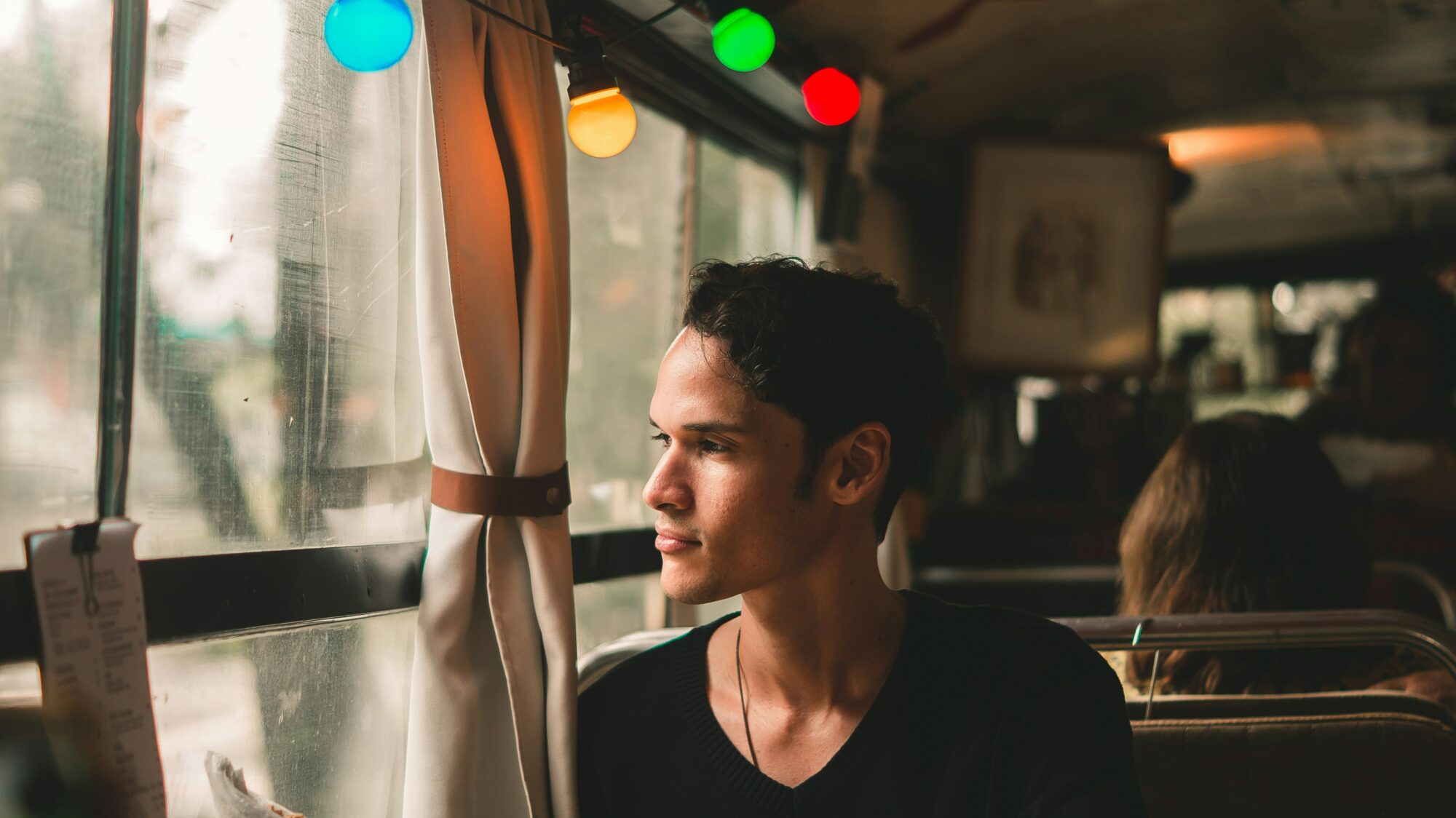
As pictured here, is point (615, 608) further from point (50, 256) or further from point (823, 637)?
point (50, 256)

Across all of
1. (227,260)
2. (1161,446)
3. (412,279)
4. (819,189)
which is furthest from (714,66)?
(1161,446)

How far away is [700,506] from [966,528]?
315cm

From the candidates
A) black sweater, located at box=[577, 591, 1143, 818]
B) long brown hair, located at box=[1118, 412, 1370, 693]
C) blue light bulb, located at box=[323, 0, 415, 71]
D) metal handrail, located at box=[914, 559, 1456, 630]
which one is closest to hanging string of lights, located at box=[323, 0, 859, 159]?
blue light bulb, located at box=[323, 0, 415, 71]

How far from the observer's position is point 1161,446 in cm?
526

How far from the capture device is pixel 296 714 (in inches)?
69.1

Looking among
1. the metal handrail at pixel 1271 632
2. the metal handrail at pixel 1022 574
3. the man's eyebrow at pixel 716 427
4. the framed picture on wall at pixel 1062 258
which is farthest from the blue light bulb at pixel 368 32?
the framed picture on wall at pixel 1062 258

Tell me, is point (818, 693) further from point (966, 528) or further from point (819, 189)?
point (966, 528)

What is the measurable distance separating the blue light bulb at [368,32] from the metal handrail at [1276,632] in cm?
136

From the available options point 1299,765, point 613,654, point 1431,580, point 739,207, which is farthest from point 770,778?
point 739,207

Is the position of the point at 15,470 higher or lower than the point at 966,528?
higher

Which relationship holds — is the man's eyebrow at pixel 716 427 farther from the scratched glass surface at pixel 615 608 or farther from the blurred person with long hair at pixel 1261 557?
the scratched glass surface at pixel 615 608

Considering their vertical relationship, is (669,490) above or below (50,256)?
below

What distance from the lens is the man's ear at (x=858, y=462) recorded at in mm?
1539

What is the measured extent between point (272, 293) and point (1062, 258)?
3.12m
